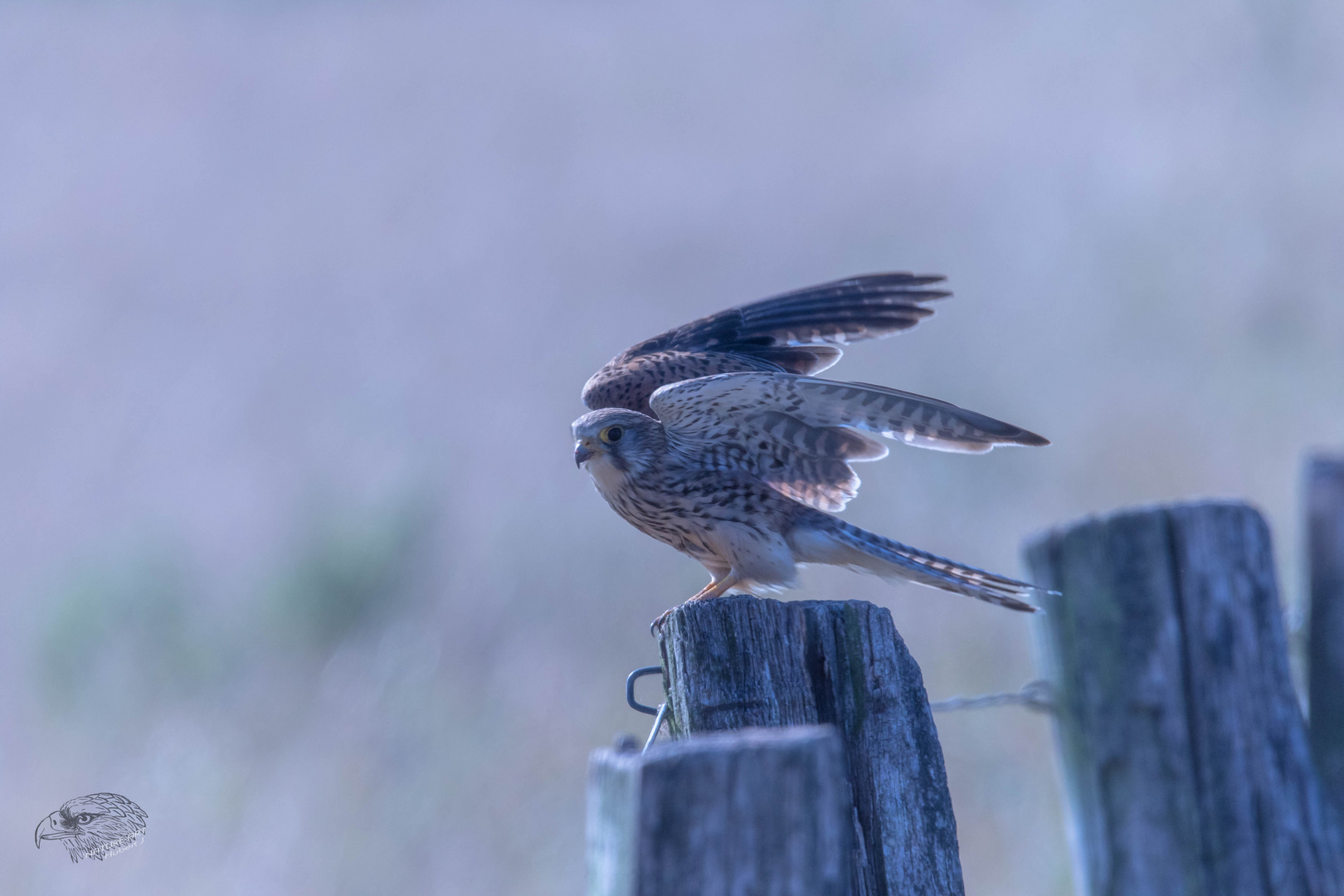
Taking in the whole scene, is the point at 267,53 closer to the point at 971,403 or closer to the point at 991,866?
the point at 971,403

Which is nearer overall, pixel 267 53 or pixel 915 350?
pixel 915 350

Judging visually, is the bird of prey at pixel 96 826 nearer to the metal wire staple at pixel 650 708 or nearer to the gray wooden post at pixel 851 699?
the metal wire staple at pixel 650 708

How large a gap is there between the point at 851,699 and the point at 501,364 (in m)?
11.0

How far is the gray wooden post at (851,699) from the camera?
178 cm

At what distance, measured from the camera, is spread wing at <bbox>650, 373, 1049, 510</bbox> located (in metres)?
3.07

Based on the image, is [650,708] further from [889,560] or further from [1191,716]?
[889,560]

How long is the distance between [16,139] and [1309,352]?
2427 cm

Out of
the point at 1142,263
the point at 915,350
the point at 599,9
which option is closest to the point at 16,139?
the point at 599,9

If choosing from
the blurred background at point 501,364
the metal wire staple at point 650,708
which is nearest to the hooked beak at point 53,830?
the blurred background at point 501,364

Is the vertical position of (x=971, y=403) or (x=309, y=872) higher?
(x=971, y=403)

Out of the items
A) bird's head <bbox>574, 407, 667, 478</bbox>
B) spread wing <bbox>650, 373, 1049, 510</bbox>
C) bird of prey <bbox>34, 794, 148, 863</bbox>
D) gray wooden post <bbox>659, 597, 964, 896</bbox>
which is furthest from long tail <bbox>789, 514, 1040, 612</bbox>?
bird of prey <bbox>34, 794, 148, 863</bbox>

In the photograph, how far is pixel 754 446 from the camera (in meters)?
3.66

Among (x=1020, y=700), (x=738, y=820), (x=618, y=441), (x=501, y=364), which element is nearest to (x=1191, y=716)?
(x=1020, y=700)

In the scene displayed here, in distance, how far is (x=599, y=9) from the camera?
3297 centimetres
